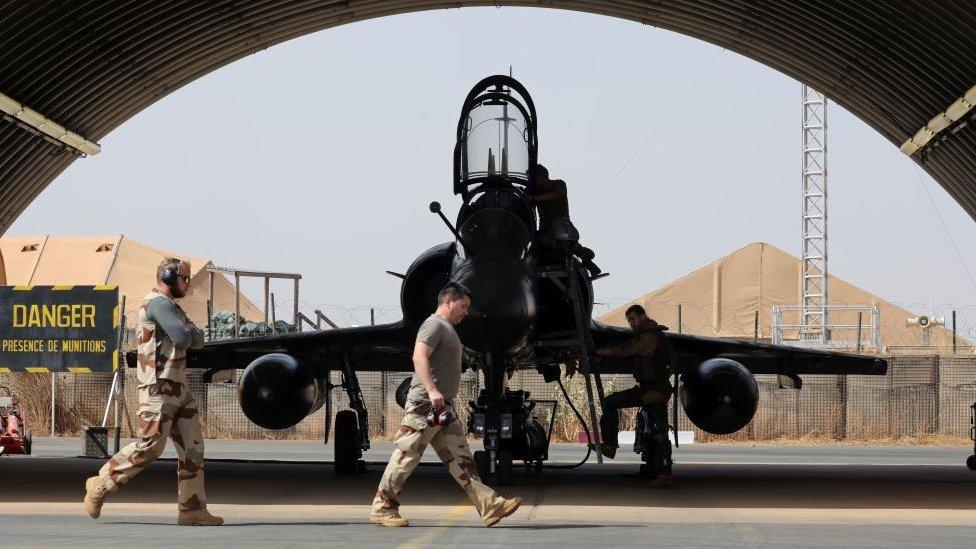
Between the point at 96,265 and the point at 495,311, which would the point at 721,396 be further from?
the point at 96,265

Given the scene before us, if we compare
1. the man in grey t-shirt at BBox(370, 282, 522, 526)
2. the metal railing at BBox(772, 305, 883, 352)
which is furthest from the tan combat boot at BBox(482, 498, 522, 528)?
the metal railing at BBox(772, 305, 883, 352)

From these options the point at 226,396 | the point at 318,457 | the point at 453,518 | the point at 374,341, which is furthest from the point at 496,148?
the point at 226,396

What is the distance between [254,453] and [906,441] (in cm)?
1316

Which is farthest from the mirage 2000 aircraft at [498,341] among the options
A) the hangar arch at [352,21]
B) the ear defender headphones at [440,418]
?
the hangar arch at [352,21]

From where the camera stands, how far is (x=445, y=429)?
30.1 feet

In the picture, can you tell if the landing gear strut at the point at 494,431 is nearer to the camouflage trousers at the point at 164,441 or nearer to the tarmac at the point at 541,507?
the tarmac at the point at 541,507

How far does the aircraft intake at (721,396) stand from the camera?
15508mm

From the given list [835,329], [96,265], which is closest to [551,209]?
[835,329]

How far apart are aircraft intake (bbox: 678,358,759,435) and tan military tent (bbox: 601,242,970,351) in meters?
37.3

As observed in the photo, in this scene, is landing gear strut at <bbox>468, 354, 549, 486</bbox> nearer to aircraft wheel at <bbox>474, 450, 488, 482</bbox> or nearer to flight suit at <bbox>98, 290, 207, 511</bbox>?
aircraft wheel at <bbox>474, 450, 488, 482</bbox>

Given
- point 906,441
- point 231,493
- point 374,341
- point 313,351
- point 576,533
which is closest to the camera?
point 576,533

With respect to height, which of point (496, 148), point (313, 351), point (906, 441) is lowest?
point (906, 441)

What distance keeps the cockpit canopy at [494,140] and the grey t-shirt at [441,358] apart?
412 centimetres

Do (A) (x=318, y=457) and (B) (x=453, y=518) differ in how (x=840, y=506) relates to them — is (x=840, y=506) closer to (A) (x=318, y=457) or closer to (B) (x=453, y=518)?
(B) (x=453, y=518)
